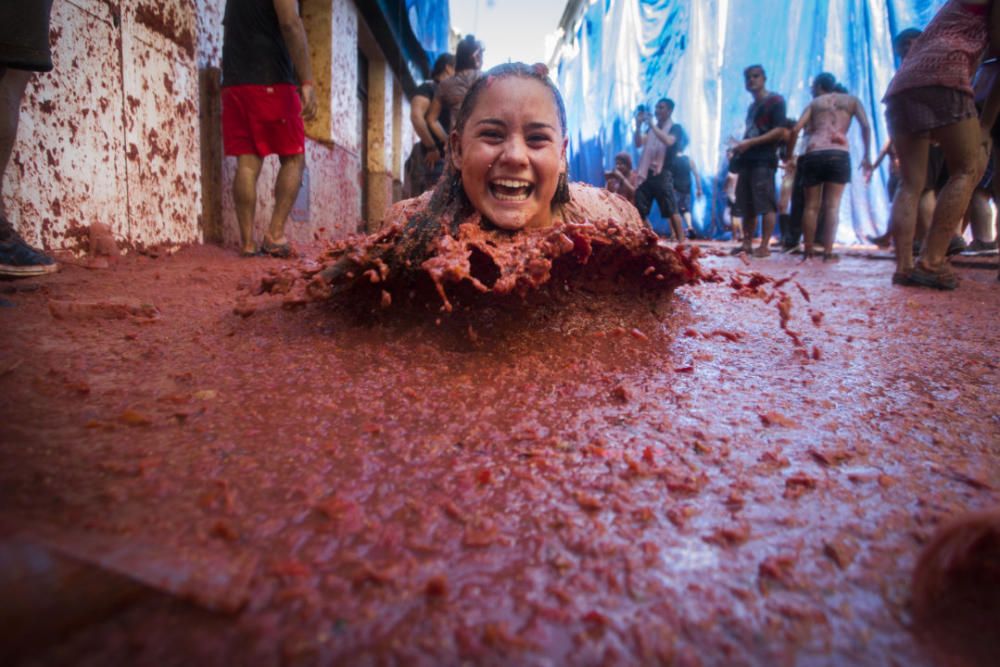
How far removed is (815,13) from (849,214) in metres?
2.80

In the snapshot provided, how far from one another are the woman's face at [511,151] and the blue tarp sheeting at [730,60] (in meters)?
7.05

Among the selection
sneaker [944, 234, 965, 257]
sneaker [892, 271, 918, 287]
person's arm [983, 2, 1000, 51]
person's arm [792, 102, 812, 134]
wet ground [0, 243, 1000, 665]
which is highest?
person's arm [792, 102, 812, 134]

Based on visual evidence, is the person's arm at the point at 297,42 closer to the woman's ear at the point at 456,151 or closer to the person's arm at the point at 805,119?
the woman's ear at the point at 456,151

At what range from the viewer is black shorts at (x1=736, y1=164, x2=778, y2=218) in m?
5.43

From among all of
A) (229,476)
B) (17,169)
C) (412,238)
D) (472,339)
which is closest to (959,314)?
(472,339)

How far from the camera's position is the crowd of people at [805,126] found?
9.11 feet

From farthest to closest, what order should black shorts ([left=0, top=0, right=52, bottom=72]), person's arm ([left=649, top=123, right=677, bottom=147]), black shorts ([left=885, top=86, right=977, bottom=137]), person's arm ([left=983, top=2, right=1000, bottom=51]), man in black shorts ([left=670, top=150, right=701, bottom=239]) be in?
man in black shorts ([left=670, top=150, right=701, bottom=239]) < person's arm ([left=649, top=123, right=677, bottom=147]) < black shorts ([left=885, top=86, right=977, bottom=137]) < person's arm ([left=983, top=2, right=1000, bottom=51]) < black shorts ([left=0, top=0, right=52, bottom=72])

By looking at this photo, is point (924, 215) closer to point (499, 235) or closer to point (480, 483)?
point (499, 235)

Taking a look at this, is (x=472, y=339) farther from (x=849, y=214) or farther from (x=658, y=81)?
(x=658, y=81)

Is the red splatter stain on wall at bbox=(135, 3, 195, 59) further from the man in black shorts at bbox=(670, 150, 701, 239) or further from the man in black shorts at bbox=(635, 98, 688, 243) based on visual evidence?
the man in black shorts at bbox=(670, 150, 701, 239)

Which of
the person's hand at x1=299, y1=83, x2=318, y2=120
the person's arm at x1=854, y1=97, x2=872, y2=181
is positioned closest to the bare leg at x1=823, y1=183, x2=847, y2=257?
the person's arm at x1=854, y1=97, x2=872, y2=181

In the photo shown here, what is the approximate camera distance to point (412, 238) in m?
1.72

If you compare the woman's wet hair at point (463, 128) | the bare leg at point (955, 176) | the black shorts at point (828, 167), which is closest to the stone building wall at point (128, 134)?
the woman's wet hair at point (463, 128)

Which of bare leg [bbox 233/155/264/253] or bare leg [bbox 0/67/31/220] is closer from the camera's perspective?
bare leg [bbox 0/67/31/220]
